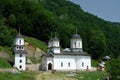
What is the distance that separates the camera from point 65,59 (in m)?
89.4

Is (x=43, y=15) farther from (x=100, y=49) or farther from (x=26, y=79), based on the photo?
(x=26, y=79)

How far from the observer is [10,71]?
3007 inches

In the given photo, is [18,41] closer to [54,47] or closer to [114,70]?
[54,47]

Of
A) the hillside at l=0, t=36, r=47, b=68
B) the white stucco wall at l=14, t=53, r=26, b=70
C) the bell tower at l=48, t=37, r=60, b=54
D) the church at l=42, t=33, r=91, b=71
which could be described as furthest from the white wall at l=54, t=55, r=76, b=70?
the white stucco wall at l=14, t=53, r=26, b=70

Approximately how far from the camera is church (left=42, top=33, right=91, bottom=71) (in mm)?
88188

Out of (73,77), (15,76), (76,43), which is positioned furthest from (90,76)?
(76,43)

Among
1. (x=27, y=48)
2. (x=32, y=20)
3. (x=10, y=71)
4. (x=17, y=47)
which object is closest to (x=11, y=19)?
(x=32, y=20)

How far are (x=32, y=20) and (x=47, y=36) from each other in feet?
20.6

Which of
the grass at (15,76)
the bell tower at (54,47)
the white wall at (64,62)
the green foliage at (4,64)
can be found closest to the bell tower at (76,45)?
the white wall at (64,62)

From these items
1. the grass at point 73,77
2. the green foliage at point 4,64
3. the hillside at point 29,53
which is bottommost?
the grass at point 73,77

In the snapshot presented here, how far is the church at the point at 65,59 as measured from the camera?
88.2m

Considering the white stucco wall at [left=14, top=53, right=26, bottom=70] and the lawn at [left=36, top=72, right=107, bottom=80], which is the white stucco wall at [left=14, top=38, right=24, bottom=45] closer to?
the white stucco wall at [left=14, top=53, right=26, bottom=70]

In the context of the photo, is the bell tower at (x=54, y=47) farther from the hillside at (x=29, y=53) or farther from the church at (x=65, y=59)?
the hillside at (x=29, y=53)

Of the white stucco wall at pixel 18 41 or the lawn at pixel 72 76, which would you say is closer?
the lawn at pixel 72 76
